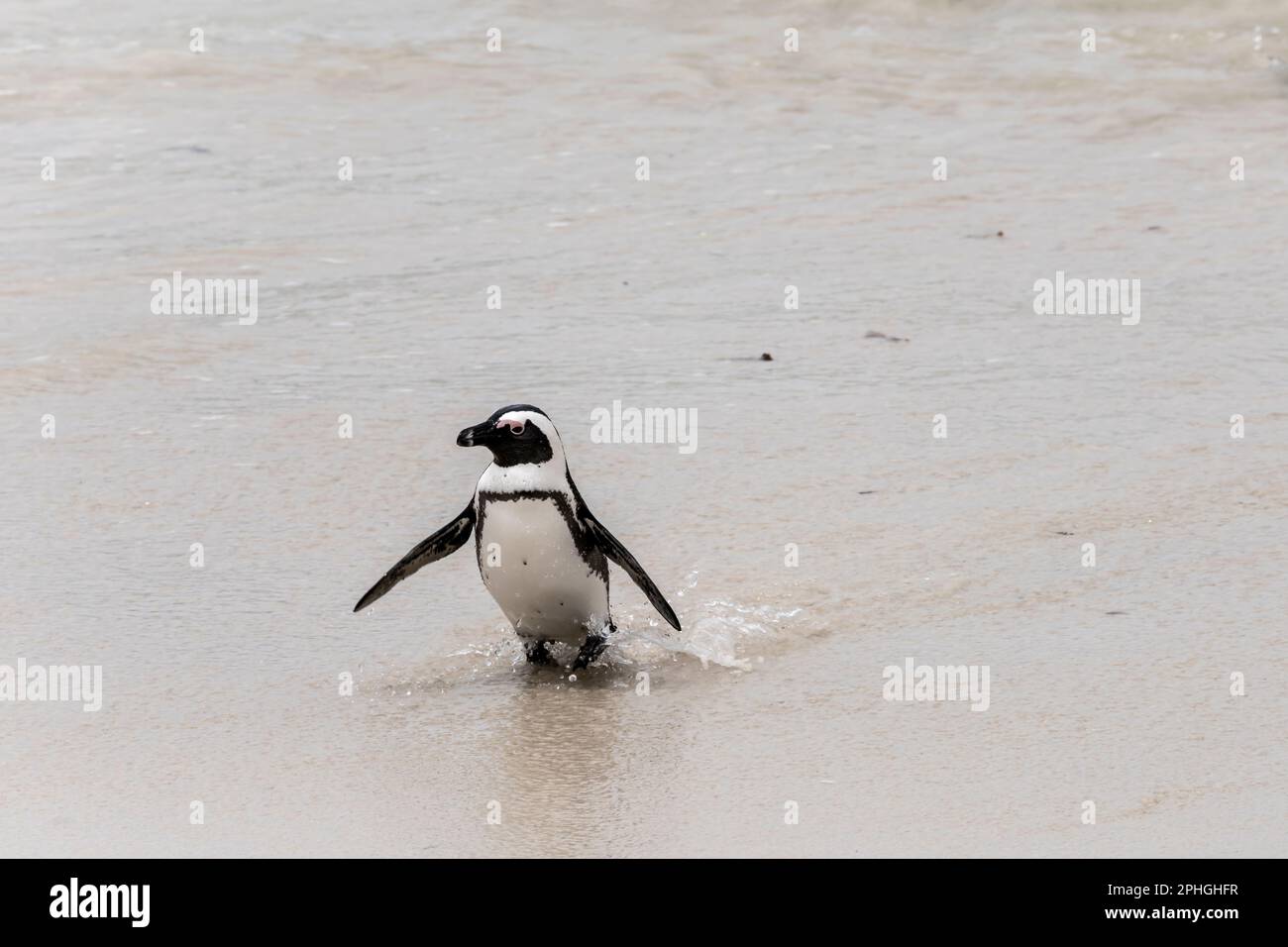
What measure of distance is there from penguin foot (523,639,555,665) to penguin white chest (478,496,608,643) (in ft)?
0.18

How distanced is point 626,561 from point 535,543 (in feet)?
0.66

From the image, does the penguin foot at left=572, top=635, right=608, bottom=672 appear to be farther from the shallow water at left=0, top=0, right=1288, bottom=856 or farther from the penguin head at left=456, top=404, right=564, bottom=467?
the penguin head at left=456, top=404, right=564, bottom=467

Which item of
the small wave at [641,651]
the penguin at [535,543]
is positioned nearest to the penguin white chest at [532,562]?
the penguin at [535,543]

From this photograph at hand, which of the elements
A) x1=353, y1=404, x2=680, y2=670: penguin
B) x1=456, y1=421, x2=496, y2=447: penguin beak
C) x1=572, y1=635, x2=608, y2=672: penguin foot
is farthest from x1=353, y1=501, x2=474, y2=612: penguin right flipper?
x1=572, y1=635, x2=608, y2=672: penguin foot

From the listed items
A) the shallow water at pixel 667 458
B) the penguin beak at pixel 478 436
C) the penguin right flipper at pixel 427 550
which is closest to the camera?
the shallow water at pixel 667 458

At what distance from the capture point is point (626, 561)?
13.2 ft

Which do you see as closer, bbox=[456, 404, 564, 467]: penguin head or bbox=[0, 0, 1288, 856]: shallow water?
bbox=[0, 0, 1288, 856]: shallow water

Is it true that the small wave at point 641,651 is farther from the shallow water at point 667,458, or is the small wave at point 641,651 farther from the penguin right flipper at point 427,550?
the penguin right flipper at point 427,550

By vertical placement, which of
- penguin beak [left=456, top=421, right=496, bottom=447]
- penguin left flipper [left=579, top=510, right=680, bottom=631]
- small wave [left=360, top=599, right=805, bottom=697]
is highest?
penguin beak [left=456, top=421, right=496, bottom=447]

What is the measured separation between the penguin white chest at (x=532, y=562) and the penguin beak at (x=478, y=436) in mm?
148

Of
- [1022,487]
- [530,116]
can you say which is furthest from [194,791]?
[530,116]

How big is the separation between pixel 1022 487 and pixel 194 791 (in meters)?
2.59

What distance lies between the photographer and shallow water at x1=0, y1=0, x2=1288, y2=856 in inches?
132

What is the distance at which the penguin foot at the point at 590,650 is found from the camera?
4.07 meters
